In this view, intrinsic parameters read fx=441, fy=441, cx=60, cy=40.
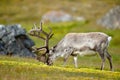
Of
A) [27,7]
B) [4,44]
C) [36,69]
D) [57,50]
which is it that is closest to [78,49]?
[57,50]

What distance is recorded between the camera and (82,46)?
25797mm

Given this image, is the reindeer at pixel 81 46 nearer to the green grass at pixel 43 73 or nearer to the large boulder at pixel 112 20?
the green grass at pixel 43 73

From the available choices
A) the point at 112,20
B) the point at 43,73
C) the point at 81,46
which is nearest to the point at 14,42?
the point at 81,46

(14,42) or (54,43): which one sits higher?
(14,42)

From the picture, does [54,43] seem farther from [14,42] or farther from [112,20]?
[112,20]

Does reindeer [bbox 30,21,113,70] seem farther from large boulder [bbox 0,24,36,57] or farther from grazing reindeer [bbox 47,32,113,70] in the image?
large boulder [bbox 0,24,36,57]

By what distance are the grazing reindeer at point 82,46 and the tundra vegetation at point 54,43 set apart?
788 millimetres

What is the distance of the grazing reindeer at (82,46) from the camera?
83.8 feet

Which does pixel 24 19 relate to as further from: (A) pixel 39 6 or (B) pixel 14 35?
(B) pixel 14 35

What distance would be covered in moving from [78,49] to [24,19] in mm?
61232

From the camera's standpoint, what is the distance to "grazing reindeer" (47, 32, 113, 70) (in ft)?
83.8

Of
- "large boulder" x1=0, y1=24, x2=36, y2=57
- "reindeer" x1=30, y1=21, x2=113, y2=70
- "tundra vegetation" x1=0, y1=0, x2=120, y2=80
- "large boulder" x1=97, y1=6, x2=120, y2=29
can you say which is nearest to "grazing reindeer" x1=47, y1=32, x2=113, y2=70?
"reindeer" x1=30, y1=21, x2=113, y2=70

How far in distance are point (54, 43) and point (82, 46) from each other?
18.4m

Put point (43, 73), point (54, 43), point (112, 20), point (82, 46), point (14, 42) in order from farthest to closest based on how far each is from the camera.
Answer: point (112, 20), point (54, 43), point (14, 42), point (82, 46), point (43, 73)
